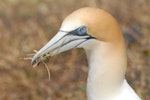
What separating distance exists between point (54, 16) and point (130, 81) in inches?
53.5

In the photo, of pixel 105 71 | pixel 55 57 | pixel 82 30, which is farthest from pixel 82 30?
pixel 55 57

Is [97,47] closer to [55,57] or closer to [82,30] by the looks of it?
[82,30]

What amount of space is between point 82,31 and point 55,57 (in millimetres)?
2538

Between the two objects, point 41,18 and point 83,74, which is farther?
point 41,18

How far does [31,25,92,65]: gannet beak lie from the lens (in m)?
2.76

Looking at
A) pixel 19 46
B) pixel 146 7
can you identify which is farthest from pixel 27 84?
pixel 146 7

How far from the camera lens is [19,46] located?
17.8 feet

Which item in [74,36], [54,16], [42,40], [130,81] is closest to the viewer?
[74,36]

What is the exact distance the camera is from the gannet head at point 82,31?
275 centimetres

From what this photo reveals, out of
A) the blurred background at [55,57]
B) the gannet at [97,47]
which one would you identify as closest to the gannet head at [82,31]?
the gannet at [97,47]

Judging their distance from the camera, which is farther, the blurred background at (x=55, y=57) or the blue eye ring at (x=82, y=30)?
the blurred background at (x=55, y=57)

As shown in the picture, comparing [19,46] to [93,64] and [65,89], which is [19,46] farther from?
[93,64]

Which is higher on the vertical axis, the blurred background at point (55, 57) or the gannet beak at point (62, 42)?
the gannet beak at point (62, 42)

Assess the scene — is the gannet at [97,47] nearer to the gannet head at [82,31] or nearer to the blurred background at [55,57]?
the gannet head at [82,31]
